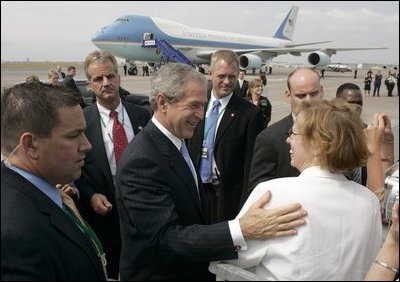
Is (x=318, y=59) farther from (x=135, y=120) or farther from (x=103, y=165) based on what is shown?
(x=103, y=165)

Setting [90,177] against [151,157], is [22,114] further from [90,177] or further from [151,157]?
[90,177]

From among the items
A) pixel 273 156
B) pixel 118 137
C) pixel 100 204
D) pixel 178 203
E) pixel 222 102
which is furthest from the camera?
pixel 222 102

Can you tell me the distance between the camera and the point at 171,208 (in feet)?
5.43

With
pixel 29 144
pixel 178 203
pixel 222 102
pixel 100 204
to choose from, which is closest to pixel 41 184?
pixel 29 144

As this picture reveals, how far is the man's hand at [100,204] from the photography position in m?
2.86

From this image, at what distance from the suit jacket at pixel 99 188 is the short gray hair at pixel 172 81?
3.73ft

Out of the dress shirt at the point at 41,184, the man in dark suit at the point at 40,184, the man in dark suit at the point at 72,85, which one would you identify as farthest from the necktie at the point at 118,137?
the dress shirt at the point at 41,184

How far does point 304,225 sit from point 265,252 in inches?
7.2

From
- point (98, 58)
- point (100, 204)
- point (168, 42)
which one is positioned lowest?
point (100, 204)

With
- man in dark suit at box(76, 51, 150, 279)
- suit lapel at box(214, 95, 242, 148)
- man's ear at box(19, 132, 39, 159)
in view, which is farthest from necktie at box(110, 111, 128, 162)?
man's ear at box(19, 132, 39, 159)

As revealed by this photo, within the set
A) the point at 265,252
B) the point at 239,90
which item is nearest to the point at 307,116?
the point at 265,252

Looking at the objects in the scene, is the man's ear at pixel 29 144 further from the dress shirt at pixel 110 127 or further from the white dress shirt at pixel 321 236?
the dress shirt at pixel 110 127

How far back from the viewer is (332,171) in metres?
1.51

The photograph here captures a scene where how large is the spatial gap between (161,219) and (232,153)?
2047mm
